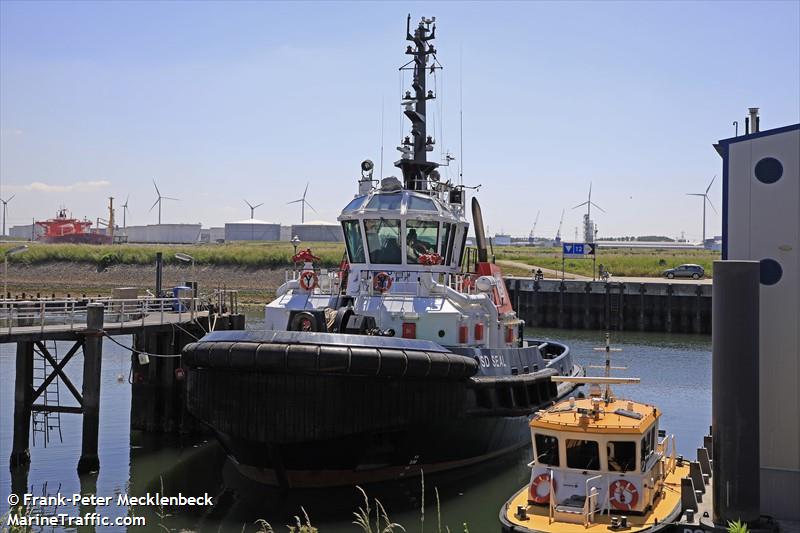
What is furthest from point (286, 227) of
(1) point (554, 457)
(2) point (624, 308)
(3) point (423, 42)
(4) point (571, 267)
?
(1) point (554, 457)

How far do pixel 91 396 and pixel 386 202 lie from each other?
7.50 m

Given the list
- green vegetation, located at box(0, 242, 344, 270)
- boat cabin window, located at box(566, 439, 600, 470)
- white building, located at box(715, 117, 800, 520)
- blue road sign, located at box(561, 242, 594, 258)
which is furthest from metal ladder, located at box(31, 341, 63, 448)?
green vegetation, located at box(0, 242, 344, 270)

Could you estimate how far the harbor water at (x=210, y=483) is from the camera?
1476cm

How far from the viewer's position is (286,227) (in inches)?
5832

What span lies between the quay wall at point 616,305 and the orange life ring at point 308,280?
32716 millimetres

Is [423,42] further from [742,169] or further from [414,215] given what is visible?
[742,169]

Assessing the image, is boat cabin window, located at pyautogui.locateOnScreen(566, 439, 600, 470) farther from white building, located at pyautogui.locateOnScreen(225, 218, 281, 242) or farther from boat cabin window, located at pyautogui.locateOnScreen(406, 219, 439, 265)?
white building, located at pyautogui.locateOnScreen(225, 218, 281, 242)

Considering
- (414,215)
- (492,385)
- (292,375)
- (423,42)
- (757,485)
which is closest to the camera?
(757,485)

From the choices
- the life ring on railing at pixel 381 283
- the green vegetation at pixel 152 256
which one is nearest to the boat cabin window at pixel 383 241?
the life ring on railing at pixel 381 283

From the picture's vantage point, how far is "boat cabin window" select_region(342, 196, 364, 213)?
19344 millimetres

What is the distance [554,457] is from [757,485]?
274cm

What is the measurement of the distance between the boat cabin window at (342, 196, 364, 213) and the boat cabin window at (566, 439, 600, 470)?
9.05m

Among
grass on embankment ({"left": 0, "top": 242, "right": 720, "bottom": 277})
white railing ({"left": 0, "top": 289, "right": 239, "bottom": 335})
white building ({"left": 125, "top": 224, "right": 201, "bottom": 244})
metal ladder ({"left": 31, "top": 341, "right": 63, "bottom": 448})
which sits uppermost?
white building ({"left": 125, "top": 224, "right": 201, "bottom": 244})

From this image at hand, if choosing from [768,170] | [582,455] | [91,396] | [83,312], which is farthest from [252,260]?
[768,170]
